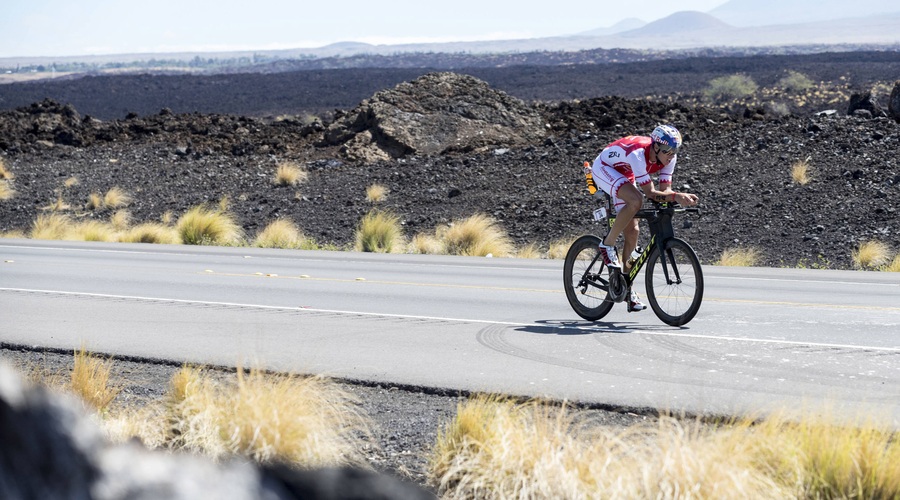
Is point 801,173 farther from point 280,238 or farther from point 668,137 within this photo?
point 668,137

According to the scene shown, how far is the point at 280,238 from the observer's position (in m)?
22.5

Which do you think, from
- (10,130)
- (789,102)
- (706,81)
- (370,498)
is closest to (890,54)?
(706,81)

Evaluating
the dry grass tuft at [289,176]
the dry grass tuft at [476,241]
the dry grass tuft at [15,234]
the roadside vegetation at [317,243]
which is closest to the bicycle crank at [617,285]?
the roadside vegetation at [317,243]

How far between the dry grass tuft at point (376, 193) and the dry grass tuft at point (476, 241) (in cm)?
459

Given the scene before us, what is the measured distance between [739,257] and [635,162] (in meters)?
9.84

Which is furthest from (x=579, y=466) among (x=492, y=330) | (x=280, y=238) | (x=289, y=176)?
(x=289, y=176)

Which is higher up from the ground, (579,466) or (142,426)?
(579,466)

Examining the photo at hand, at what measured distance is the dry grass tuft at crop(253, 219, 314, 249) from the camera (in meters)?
22.2

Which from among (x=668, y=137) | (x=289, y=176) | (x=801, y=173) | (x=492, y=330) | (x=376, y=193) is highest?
(x=668, y=137)

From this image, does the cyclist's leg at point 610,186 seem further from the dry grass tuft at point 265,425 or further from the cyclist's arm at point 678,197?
the dry grass tuft at point 265,425

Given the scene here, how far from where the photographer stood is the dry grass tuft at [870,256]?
1798 cm

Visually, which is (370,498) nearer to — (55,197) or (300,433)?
(300,433)

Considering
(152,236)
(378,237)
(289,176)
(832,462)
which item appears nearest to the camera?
(832,462)

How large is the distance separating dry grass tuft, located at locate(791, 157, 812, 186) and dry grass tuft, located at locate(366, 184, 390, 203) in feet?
31.6
